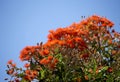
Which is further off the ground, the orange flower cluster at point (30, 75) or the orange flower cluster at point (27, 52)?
the orange flower cluster at point (27, 52)

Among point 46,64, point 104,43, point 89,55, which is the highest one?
point 104,43

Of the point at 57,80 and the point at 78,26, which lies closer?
the point at 57,80

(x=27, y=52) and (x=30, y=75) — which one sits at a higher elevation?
(x=27, y=52)

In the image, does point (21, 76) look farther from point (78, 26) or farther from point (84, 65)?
point (78, 26)

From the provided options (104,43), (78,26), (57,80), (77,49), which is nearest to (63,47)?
(77,49)

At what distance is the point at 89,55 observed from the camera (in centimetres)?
1254

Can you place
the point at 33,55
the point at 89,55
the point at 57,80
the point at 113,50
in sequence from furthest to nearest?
the point at 113,50 < the point at 89,55 < the point at 33,55 < the point at 57,80

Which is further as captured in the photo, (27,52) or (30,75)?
(27,52)

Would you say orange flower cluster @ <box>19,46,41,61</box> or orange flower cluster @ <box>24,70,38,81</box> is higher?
orange flower cluster @ <box>19,46,41,61</box>

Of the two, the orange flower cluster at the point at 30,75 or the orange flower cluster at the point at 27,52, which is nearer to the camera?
the orange flower cluster at the point at 30,75

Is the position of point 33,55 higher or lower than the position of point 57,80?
higher

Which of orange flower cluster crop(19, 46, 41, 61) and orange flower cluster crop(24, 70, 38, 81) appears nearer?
orange flower cluster crop(24, 70, 38, 81)

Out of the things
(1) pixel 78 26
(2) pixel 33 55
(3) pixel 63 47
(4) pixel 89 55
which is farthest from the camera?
(1) pixel 78 26

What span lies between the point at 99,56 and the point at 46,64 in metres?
4.18
